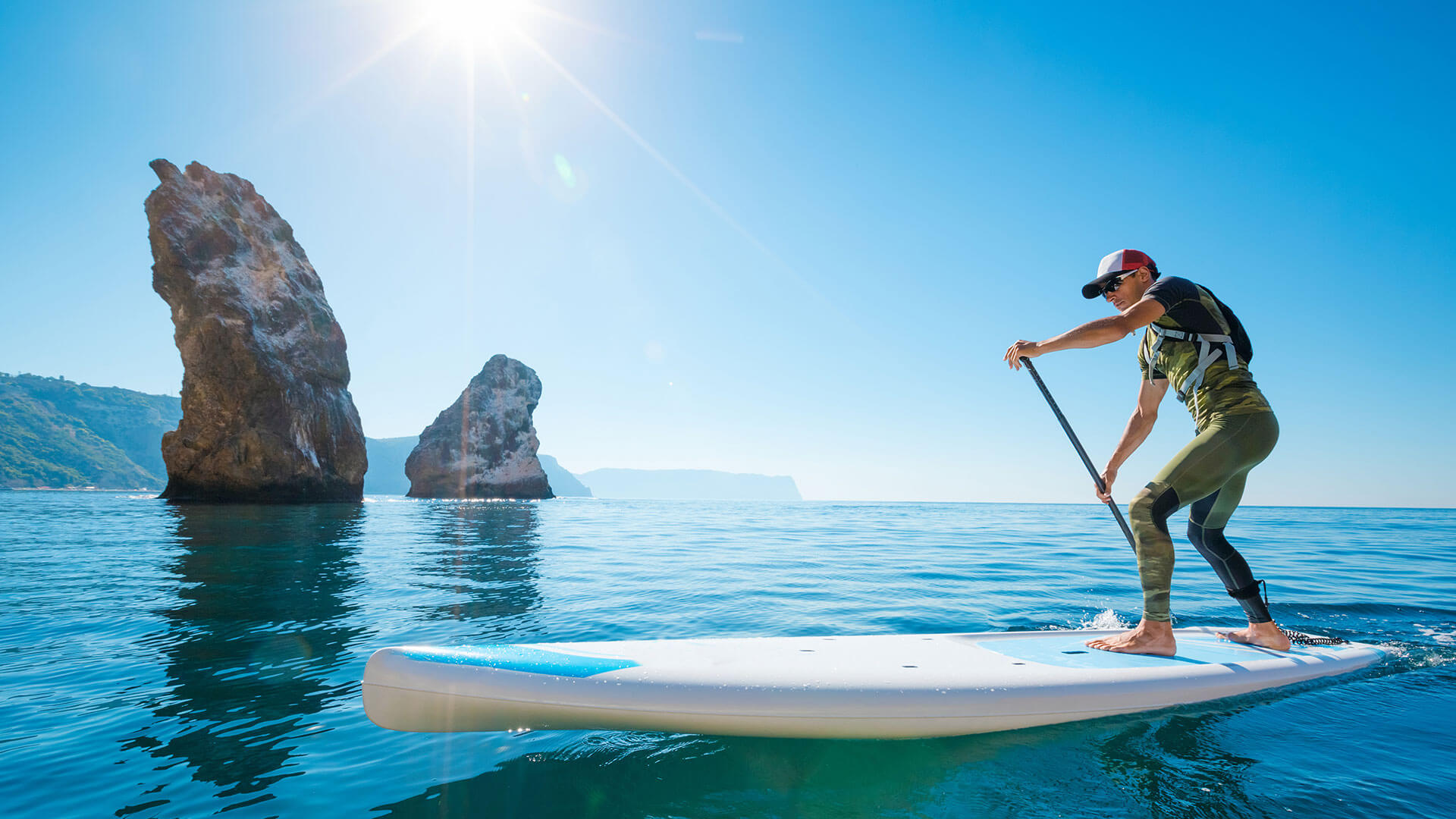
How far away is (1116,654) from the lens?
128 inches

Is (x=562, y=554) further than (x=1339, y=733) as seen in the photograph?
Yes

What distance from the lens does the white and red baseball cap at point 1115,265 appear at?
336 cm

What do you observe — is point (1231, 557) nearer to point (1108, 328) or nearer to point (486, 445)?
point (1108, 328)

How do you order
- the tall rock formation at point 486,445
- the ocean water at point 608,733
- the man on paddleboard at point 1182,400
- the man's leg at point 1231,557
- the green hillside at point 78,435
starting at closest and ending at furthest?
1. the ocean water at point 608,733
2. the man on paddleboard at point 1182,400
3. the man's leg at point 1231,557
4. the tall rock formation at point 486,445
5. the green hillside at point 78,435

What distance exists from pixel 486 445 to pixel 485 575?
188ft

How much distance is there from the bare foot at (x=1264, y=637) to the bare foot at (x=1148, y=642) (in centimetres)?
85

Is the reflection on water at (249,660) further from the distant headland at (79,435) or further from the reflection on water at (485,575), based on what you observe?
the distant headland at (79,435)

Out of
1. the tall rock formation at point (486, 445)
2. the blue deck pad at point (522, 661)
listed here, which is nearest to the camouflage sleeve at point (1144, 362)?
the blue deck pad at point (522, 661)

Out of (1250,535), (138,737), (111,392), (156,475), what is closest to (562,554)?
(138,737)

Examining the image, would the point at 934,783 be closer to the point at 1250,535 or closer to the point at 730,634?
the point at 730,634

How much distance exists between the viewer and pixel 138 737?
2.51 meters

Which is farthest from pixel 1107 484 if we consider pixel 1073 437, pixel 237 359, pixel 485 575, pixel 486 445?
pixel 486 445

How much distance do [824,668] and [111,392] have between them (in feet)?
487

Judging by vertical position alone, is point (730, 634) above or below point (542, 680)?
below
